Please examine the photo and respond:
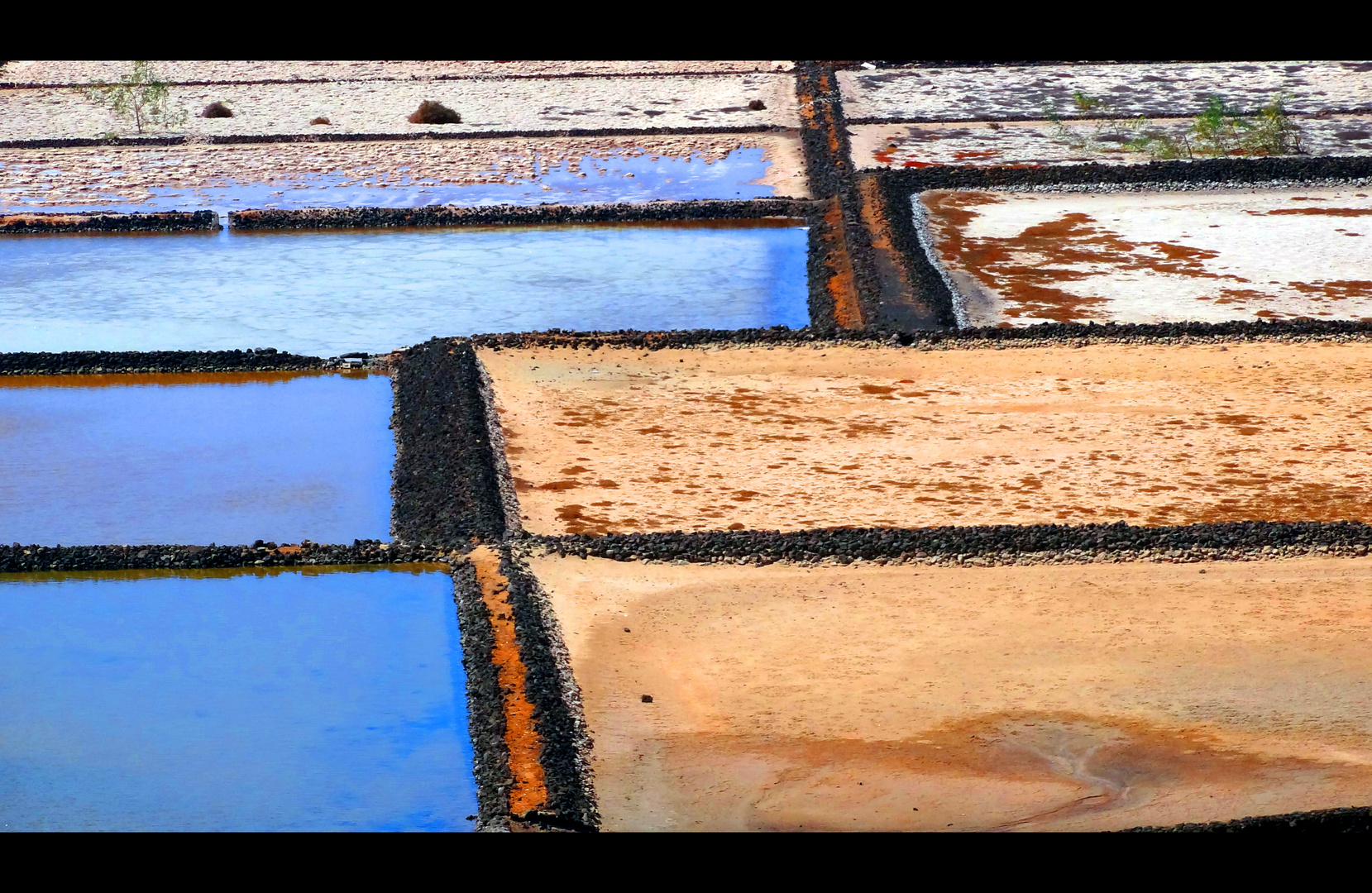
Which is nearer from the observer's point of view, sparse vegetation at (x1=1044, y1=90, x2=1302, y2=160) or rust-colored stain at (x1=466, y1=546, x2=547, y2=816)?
rust-colored stain at (x1=466, y1=546, x2=547, y2=816)

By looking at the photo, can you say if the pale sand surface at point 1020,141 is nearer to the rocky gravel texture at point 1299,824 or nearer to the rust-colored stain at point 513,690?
the rust-colored stain at point 513,690

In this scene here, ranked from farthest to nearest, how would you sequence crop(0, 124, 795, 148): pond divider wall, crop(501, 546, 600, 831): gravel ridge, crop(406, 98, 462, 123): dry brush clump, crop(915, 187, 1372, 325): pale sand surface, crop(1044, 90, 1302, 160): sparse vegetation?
crop(406, 98, 462, 123): dry brush clump, crop(0, 124, 795, 148): pond divider wall, crop(1044, 90, 1302, 160): sparse vegetation, crop(915, 187, 1372, 325): pale sand surface, crop(501, 546, 600, 831): gravel ridge

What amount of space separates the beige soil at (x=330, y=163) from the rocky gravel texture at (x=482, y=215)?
145cm

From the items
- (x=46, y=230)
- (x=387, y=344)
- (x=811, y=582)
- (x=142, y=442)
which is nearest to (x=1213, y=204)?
(x=387, y=344)

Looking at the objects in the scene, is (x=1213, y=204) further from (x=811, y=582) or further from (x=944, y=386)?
(x=811, y=582)

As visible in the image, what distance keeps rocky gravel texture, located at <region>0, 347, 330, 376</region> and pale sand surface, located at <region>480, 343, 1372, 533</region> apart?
190 cm

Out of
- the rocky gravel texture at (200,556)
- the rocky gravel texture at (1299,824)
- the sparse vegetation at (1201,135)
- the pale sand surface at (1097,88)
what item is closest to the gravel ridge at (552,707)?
the rocky gravel texture at (200,556)

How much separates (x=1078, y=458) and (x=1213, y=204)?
875 centimetres

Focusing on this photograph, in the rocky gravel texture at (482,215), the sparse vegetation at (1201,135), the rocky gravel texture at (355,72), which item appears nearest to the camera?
the rocky gravel texture at (482,215)

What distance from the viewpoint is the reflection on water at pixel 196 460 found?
37.5ft

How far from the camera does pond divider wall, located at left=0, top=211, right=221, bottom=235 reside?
20062 mm

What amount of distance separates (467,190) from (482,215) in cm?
175

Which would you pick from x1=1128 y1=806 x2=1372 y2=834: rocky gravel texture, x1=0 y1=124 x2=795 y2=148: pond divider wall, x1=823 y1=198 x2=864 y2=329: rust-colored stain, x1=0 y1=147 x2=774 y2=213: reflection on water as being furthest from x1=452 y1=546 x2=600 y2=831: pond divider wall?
x1=0 y1=124 x2=795 y2=148: pond divider wall

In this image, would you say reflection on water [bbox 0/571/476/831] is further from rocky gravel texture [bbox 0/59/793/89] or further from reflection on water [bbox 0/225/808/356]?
rocky gravel texture [bbox 0/59/793/89]
